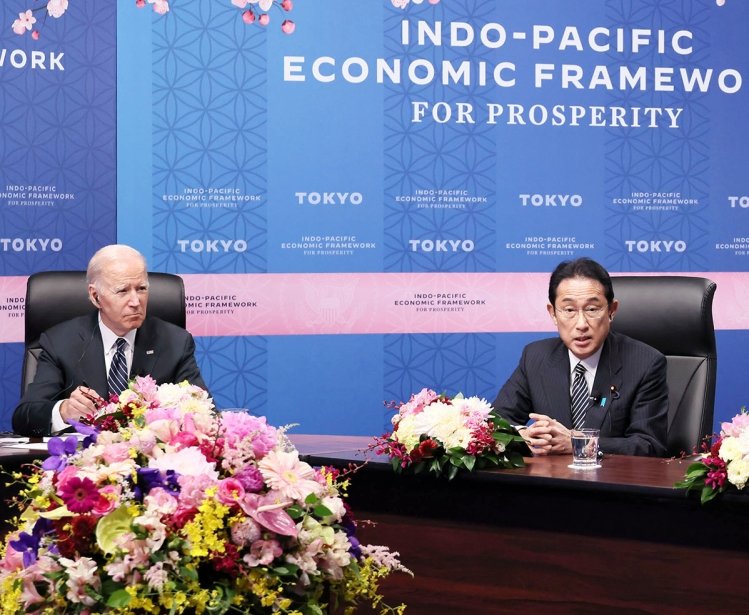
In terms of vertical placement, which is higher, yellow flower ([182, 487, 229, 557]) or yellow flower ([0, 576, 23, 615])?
yellow flower ([182, 487, 229, 557])

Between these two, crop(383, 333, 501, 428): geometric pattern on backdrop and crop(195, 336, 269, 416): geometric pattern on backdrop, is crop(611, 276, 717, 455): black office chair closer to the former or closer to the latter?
crop(383, 333, 501, 428): geometric pattern on backdrop

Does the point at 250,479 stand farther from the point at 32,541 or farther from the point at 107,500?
the point at 32,541

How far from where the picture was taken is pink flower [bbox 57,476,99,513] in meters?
1.26

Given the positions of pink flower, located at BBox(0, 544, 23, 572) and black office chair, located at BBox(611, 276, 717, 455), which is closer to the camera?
pink flower, located at BBox(0, 544, 23, 572)

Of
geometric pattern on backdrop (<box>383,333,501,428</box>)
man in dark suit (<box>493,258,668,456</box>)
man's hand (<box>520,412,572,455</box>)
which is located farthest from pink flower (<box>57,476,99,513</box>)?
geometric pattern on backdrop (<box>383,333,501,428</box>)

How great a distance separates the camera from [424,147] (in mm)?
4668

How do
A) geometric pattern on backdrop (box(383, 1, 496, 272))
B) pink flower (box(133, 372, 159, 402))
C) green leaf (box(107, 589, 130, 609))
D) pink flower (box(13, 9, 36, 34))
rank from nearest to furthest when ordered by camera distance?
green leaf (box(107, 589, 130, 609)) < pink flower (box(133, 372, 159, 402)) < pink flower (box(13, 9, 36, 34)) < geometric pattern on backdrop (box(383, 1, 496, 272))

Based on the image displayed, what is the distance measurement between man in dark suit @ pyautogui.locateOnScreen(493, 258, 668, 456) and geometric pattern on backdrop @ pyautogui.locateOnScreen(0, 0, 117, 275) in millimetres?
1923

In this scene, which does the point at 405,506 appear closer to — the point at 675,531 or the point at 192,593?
the point at 675,531

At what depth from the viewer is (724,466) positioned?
7.20 feet

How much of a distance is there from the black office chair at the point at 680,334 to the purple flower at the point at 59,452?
7.83ft

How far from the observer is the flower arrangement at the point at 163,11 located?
435 centimetres

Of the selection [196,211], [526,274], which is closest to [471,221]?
[526,274]

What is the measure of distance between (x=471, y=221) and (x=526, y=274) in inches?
13.4
